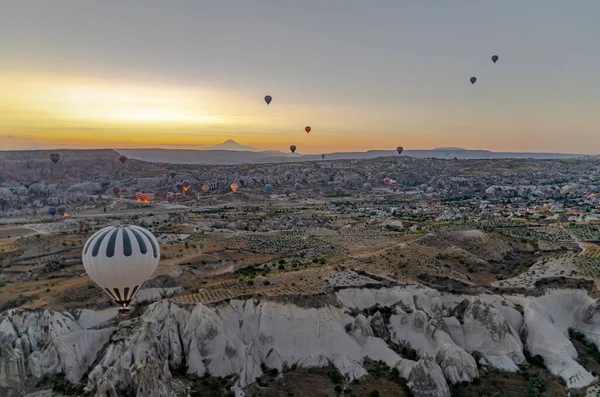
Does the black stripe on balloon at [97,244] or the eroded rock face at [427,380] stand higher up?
the black stripe on balloon at [97,244]

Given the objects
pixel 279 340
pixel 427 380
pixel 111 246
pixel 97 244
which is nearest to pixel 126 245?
pixel 111 246

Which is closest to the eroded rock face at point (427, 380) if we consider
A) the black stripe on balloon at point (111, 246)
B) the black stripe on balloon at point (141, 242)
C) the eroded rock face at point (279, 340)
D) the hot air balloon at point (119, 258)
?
the eroded rock face at point (279, 340)

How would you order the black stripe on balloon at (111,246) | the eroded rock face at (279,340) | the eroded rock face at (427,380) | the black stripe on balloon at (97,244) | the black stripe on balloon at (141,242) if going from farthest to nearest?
the black stripe on balloon at (141,242), the black stripe on balloon at (97,244), the black stripe on balloon at (111,246), the eroded rock face at (279,340), the eroded rock face at (427,380)

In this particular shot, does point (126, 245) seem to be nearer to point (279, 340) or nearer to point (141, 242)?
point (141, 242)

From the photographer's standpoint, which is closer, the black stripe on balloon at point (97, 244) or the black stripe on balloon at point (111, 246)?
the black stripe on balloon at point (111, 246)

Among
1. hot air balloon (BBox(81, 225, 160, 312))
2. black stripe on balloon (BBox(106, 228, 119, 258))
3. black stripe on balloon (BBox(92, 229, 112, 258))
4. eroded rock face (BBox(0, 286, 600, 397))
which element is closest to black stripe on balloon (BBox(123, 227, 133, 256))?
hot air balloon (BBox(81, 225, 160, 312))

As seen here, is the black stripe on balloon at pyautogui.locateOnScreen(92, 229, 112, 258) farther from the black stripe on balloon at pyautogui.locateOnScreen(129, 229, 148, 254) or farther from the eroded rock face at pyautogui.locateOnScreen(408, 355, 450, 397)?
the eroded rock face at pyautogui.locateOnScreen(408, 355, 450, 397)

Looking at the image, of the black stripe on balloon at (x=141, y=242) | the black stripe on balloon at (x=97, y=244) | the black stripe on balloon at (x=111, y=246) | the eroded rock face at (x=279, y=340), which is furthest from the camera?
the black stripe on balloon at (x=141, y=242)

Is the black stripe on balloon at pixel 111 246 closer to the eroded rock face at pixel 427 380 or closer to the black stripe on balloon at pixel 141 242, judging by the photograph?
the black stripe on balloon at pixel 141 242

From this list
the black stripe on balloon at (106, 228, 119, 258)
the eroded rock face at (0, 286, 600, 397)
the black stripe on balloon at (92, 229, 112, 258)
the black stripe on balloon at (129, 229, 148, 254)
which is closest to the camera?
the eroded rock face at (0, 286, 600, 397)

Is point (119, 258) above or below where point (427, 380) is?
above
